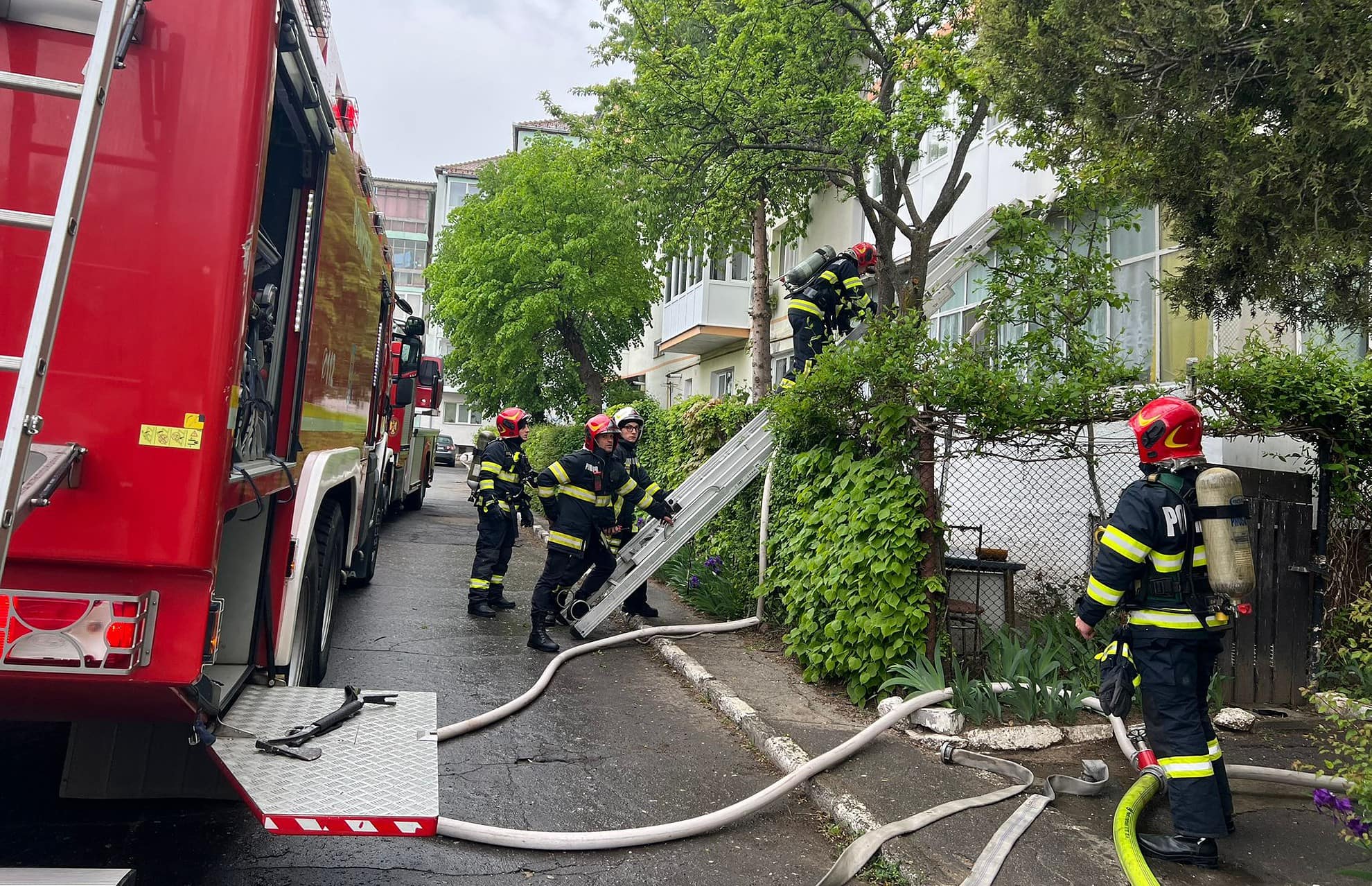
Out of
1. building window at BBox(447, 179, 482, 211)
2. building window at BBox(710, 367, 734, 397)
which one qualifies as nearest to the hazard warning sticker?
building window at BBox(710, 367, 734, 397)

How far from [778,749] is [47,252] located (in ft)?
12.8

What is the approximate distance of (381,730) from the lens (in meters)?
3.43

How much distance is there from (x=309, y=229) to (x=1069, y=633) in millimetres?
5104

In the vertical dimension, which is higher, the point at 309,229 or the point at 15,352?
the point at 309,229

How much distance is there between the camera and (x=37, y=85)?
2020mm

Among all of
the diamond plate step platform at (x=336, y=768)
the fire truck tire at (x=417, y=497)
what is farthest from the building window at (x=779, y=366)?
the diamond plate step platform at (x=336, y=768)

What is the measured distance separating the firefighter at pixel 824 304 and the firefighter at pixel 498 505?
2.51 m

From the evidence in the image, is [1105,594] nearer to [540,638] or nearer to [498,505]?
[540,638]

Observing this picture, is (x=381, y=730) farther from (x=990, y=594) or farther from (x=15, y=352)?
(x=990, y=594)

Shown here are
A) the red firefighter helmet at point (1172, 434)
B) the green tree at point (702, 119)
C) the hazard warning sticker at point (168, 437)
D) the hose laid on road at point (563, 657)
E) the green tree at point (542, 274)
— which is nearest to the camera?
the hazard warning sticker at point (168, 437)

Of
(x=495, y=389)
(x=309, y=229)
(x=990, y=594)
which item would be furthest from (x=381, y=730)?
(x=495, y=389)

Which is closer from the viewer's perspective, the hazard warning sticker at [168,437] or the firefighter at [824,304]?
the hazard warning sticker at [168,437]

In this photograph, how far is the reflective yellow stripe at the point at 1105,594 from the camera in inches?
152

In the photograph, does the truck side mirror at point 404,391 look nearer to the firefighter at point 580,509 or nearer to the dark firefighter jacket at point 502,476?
the dark firefighter jacket at point 502,476
